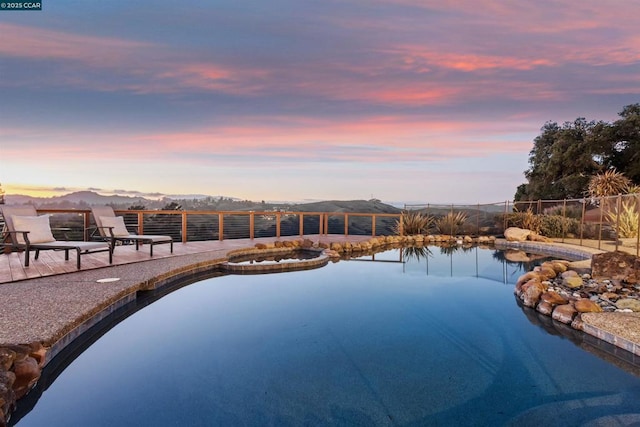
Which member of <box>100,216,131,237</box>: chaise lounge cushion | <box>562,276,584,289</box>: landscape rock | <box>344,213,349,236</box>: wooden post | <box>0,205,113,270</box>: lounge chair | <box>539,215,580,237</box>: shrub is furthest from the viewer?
<box>539,215,580,237</box>: shrub

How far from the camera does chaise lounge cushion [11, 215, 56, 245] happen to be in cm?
547

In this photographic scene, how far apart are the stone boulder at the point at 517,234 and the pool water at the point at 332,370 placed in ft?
27.5

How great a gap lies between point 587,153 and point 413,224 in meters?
10.5

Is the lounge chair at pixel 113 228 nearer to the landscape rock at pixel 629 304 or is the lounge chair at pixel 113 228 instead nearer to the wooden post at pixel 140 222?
the wooden post at pixel 140 222

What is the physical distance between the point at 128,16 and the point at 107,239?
4.34 metres

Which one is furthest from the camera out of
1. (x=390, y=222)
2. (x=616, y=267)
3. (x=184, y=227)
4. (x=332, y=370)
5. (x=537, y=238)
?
(x=390, y=222)

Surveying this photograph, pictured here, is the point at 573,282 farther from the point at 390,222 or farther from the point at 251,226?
the point at 390,222

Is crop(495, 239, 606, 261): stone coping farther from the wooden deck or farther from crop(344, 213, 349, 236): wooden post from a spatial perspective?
the wooden deck

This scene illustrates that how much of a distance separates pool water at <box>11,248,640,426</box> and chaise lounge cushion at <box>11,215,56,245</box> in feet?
7.22

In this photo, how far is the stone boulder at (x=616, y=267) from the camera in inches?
233

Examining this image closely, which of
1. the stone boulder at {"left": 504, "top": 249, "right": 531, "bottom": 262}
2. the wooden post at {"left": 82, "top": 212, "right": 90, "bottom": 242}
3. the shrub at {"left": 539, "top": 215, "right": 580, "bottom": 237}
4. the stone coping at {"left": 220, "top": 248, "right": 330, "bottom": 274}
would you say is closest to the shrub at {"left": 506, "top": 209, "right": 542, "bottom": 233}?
the shrub at {"left": 539, "top": 215, "right": 580, "bottom": 237}

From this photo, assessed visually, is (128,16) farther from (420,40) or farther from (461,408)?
(461,408)

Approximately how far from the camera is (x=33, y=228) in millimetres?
5590

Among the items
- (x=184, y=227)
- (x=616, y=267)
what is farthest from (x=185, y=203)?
(x=616, y=267)
